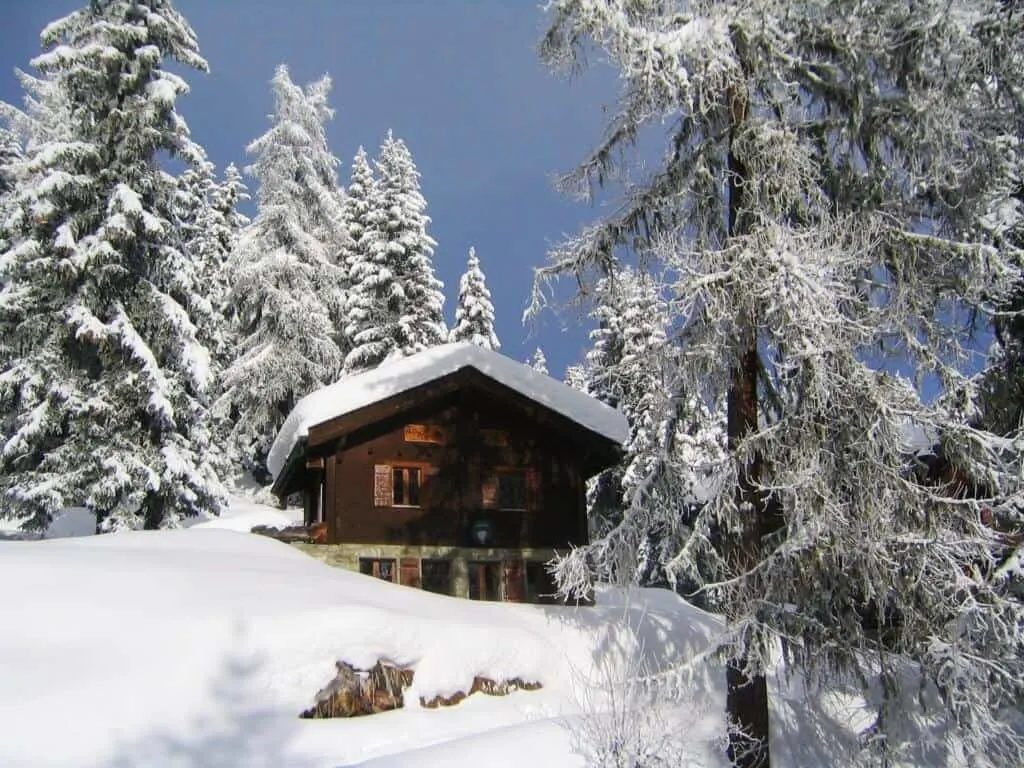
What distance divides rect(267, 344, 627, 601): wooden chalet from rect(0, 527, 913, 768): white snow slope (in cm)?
392

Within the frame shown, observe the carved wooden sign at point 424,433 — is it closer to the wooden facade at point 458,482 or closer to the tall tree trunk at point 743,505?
the wooden facade at point 458,482

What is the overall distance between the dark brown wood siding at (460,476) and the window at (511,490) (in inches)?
1.4

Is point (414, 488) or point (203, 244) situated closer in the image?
point (414, 488)

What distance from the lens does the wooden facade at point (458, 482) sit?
20422 mm

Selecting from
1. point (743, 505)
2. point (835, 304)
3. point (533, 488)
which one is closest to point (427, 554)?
point (533, 488)

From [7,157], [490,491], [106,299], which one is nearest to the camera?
[106,299]

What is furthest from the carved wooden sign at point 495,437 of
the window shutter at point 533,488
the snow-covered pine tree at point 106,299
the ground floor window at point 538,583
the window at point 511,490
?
the snow-covered pine tree at point 106,299

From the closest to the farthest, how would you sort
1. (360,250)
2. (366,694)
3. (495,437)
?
(366,694), (495,437), (360,250)

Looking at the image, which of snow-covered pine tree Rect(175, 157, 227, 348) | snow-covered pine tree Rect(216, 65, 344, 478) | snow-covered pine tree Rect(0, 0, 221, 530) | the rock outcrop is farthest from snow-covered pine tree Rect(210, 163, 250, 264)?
the rock outcrop

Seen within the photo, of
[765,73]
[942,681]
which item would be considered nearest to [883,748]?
[942,681]

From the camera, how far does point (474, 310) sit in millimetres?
42125

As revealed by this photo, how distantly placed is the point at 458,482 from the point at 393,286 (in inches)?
640

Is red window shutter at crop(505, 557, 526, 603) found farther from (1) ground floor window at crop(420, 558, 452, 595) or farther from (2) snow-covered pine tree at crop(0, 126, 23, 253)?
(2) snow-covered pine tree at crop(0, 126, 23, 253)

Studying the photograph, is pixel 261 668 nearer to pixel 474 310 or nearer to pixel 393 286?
pixel 393 286
